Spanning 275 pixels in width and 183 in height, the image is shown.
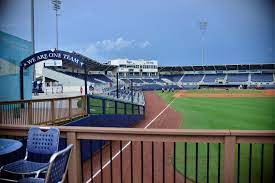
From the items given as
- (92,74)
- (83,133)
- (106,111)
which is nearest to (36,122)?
(106,111)

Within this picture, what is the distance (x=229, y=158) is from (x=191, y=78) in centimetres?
5905

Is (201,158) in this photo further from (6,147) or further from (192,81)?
(192,81)

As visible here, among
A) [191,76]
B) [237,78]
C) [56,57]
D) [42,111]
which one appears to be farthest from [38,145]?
[191,76]

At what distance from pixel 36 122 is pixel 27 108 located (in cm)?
36

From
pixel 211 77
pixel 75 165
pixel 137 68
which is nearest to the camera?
pixel 75 165

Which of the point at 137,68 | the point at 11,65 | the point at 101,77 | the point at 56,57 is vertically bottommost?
the point at 11,65

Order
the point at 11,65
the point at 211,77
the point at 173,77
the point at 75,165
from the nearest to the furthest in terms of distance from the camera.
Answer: the point at 75,165, the point at 11,65, the point at 211,77, the point at 173,77

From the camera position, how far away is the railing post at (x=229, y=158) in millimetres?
2406

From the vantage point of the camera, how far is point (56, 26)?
36.3 m

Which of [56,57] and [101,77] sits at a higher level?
[101,77]

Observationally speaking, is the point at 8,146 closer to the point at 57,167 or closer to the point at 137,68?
the point at 57,167

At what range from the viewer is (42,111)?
6664 mm

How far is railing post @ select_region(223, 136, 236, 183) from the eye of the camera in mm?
2406

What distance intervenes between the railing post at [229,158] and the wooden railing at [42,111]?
13.9ft
